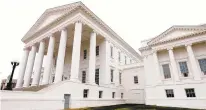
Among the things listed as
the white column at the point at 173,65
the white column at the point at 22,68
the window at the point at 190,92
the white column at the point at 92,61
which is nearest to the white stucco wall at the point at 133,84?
the white column at the point at 173,65

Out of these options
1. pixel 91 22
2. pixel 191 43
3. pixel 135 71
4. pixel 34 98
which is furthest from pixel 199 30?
pixel 34 98

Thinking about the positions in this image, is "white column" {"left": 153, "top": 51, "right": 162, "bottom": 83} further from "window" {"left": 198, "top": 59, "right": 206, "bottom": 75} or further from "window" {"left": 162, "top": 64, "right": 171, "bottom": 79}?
"window" {"left": 198, "top": 59, "right": 206, "bottom": 75}

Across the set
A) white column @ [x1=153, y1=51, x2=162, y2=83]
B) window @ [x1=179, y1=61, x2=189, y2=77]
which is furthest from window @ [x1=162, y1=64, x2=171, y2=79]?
window @ [x1=179, y1=61, x2=189, y2=77]

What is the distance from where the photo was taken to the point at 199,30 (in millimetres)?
18656

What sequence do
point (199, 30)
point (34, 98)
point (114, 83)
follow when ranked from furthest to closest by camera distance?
point (114, 83), point (199, 30), point (34, 98)

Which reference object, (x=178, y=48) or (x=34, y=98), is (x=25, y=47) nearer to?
(x=34, y=98)

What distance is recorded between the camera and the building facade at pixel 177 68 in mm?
17469

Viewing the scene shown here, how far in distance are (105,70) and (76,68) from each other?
6.66m

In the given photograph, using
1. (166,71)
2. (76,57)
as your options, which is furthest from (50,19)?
(166,71)

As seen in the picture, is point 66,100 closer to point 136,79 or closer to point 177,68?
point 136,79

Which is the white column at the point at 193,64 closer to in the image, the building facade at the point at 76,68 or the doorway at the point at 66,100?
the building facade at the point at 76,68

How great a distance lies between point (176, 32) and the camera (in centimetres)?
2066

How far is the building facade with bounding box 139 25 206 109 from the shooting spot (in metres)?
17.5

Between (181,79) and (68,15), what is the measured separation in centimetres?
2009
